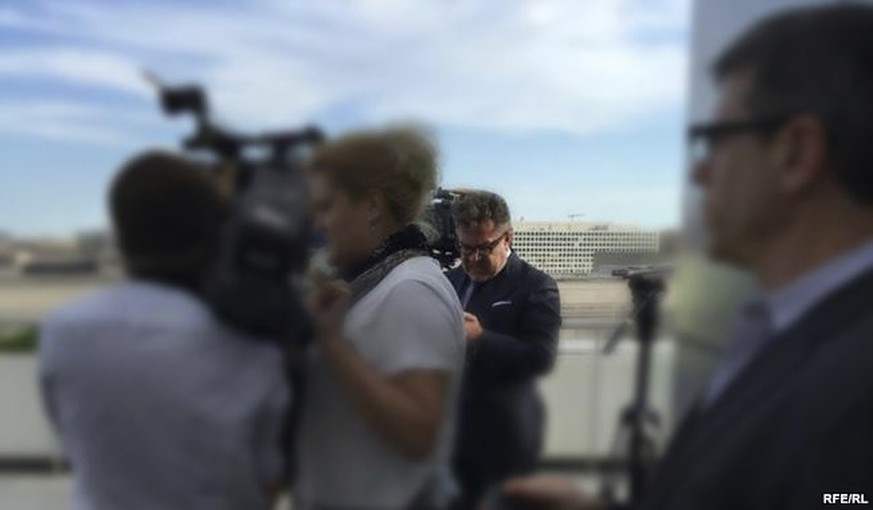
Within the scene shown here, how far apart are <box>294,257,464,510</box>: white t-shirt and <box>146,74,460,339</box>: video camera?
0.06 m

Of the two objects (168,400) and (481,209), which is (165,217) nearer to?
(168,400)

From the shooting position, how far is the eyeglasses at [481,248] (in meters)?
1.27

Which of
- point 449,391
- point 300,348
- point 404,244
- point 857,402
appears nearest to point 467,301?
point 404,244

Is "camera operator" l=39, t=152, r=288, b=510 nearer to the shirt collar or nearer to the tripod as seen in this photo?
the tripod

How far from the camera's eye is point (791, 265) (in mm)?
984

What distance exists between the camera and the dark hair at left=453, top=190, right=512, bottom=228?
1.17 meters

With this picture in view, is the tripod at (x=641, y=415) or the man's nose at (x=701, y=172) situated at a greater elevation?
the man's nose at (x=701, y=172)

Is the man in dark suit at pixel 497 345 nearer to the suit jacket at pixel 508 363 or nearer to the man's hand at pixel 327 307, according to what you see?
the suit jacket at pixel 508 363

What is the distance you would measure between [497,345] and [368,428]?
0.98 feet

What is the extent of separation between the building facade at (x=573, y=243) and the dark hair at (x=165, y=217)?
1.30 ft

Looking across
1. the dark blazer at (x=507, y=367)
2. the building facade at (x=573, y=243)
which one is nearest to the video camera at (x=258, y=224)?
the dark blazer at (x=507, y=367)

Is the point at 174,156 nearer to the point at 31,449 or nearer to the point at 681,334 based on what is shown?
the point at 31,449

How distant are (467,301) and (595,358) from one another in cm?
23

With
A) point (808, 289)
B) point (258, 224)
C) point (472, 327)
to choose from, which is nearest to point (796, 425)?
point (808, 289)
